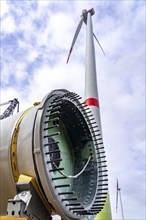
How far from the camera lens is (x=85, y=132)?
183 inches

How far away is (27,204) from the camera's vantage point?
3.09 meters

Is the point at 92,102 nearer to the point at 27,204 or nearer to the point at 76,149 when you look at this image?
the point at 76,149

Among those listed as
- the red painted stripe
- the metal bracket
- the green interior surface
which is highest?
the red painted stripe

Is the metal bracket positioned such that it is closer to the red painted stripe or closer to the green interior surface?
the green interior surface

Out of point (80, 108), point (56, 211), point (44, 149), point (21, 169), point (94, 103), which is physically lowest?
point (56, 211)

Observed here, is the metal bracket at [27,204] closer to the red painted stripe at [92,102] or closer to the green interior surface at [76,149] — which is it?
the green interior surface at [76,149]

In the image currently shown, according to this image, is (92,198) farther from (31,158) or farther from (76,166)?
(31,158)

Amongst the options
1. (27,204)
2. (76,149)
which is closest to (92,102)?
(76,149)

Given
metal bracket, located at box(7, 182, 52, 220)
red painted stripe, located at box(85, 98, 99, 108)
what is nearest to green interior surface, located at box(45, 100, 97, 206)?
metal bracket, located at box(7, 182, 52, 220)

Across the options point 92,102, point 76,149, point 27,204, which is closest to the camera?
point 27,204

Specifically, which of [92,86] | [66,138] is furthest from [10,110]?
[66,138]

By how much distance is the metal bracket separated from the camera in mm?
2967

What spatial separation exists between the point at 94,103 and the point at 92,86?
125 centimetres

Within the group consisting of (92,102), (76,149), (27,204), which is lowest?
(27,204)
